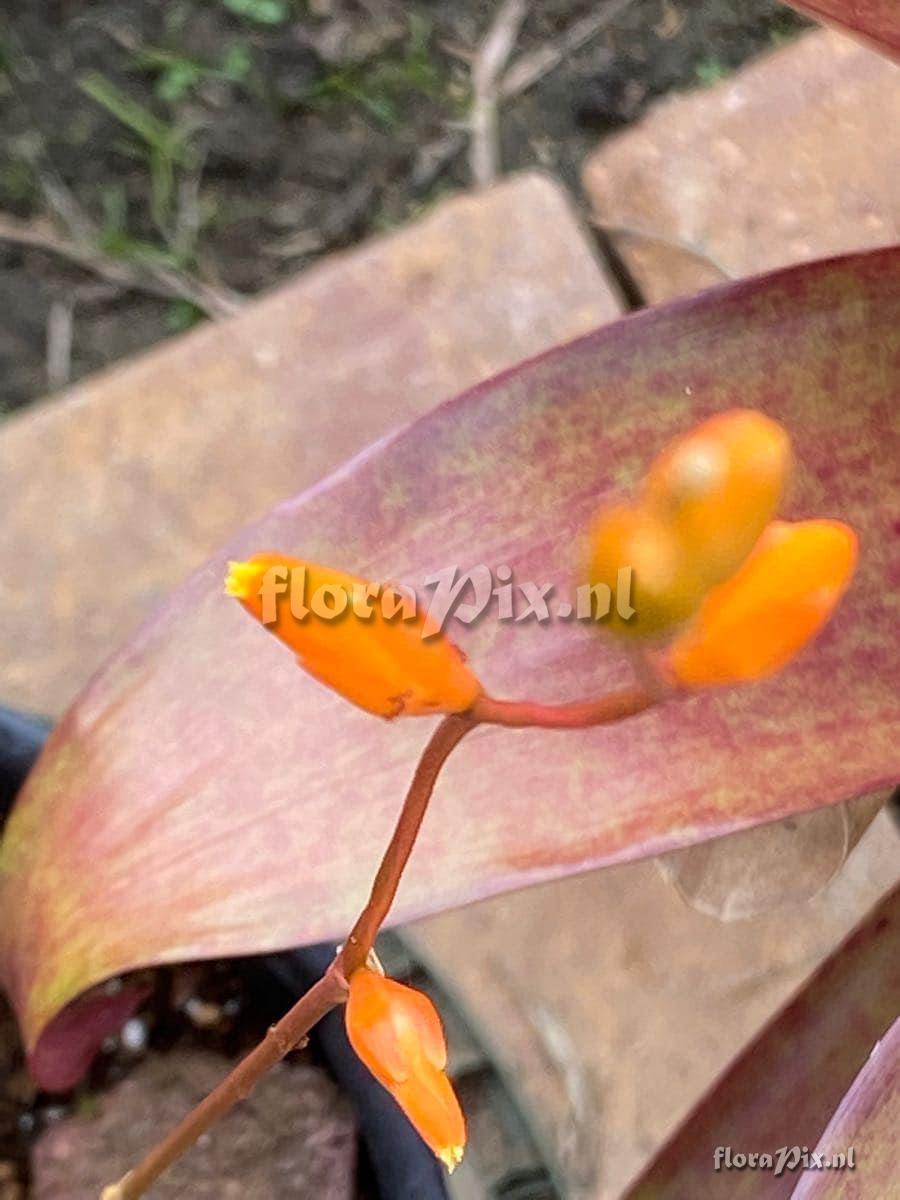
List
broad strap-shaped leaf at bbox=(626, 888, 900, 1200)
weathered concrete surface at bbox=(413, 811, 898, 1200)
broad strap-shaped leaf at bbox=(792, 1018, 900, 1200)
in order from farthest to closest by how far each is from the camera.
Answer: weathered concrete surface at bbox=(413, 811, 898, 1200) → broad strap-shaped leaf at bbox=(626, 888, 900, 1200) → broad strap-shaped leaf at bbox=(792, 1018, 900, 1200)

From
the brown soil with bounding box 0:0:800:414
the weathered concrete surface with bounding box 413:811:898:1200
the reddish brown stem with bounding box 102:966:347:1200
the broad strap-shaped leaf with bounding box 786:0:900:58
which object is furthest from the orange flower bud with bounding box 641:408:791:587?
the brown soil with bounding box 0:0:800:414

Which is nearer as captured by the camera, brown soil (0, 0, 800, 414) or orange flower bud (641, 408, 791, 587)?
orange flower bud (641, 408, 791, 587)

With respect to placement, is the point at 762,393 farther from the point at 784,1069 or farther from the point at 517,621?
the point at 784,1069

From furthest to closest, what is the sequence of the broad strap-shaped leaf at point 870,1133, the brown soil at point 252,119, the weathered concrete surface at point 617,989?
1. the brown soil at point 252,119
2. the weathered concrete surface at point 617,989
3. the broad strap-shaped leaf at point 870,1133

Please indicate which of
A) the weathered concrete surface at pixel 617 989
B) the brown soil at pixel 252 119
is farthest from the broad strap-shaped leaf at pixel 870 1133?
the brown soil at pixel 252 119

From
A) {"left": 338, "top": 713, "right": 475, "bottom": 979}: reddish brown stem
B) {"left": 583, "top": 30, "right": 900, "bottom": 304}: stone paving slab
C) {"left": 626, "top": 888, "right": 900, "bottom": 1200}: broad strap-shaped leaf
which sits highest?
{"left": 338, "top": 713, "right": 475, "bottom": 979}: reddish brown stem

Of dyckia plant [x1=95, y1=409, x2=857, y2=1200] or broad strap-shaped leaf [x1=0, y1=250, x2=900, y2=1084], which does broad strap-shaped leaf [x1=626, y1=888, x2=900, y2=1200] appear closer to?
broad strap-shaped leaf [x1=0, y1=250, x2=900, y2=1084]

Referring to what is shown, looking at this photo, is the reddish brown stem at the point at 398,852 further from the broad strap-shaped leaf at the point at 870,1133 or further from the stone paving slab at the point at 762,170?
the stone paving slab at the point at 762,170

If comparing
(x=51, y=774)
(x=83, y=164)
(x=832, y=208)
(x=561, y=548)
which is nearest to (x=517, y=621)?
(x=561, y=548)
